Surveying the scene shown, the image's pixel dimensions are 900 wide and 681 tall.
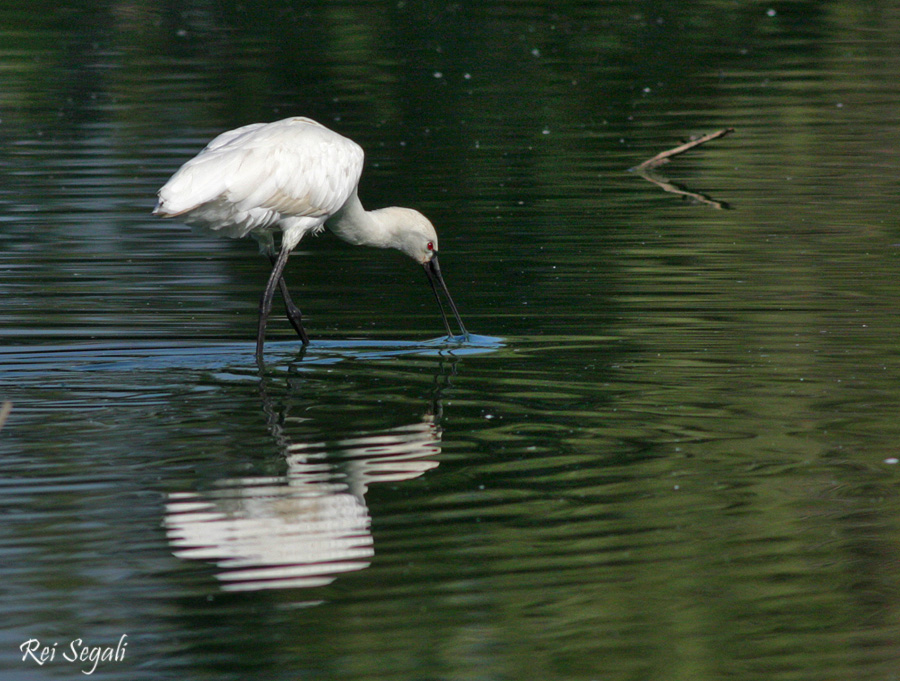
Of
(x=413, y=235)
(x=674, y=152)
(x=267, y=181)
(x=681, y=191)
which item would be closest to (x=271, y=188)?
(x=267, y=181)

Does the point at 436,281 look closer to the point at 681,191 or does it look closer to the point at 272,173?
the point at 272,173

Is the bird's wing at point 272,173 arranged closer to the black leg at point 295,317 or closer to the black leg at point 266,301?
the black leg at point 266,301

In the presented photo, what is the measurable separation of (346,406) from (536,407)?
99 cm

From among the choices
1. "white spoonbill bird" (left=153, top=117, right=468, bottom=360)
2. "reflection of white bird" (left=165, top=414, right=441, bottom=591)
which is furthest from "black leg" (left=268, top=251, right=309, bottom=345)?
"reflection of white bird" (left=165, top=414, right=441, bottom=591)

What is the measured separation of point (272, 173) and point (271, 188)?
0.09 m

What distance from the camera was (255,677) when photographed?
5.39m

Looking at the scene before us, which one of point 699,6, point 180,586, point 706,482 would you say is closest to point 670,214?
point 706,482

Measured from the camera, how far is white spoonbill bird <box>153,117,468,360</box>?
9.93 m

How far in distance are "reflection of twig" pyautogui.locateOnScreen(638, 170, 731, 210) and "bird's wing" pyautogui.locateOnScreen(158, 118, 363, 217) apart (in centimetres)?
536

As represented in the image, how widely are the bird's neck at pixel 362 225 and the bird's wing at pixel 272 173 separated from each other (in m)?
0.33

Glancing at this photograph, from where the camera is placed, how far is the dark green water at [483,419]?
5.82 m

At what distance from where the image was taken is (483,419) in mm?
8625

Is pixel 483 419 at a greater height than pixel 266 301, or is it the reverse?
pixel 483 419

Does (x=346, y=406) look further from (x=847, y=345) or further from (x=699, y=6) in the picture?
(x=699, y=6)
